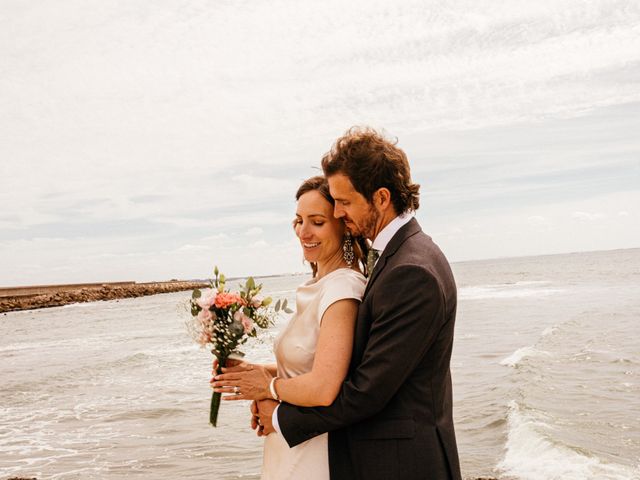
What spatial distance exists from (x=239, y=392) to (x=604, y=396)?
351 inches

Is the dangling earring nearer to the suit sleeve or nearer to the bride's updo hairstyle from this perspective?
the bride's updo hairstyle

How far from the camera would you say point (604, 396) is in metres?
9.95

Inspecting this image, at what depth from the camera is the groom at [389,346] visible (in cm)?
224

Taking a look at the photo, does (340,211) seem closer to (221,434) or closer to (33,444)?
(221,434)

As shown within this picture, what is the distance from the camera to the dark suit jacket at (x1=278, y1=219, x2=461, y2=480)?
7.32ft

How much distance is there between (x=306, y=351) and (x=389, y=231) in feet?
2.27

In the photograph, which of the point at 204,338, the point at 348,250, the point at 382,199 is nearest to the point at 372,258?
the point at 382,199

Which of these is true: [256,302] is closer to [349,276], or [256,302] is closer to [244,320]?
[244,320]

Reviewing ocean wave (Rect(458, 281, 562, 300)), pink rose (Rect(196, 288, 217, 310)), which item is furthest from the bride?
ocean wave (Rect(458, 281, 562, 300))

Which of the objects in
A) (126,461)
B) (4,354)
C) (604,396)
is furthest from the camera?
(4,354)

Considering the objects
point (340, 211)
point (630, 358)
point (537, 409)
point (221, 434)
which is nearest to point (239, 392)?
point (340, 211)

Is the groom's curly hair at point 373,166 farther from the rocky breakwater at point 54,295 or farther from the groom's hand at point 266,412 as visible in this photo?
the rocky breakwater at point 54,295

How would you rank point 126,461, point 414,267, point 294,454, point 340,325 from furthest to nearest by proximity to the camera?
point 126,461 → point 294,454 → point 340,325 → point 414,267

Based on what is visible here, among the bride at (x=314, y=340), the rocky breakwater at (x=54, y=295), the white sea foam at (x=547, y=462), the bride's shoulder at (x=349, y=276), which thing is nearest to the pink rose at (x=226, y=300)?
the bride at (x=314, y=340)
